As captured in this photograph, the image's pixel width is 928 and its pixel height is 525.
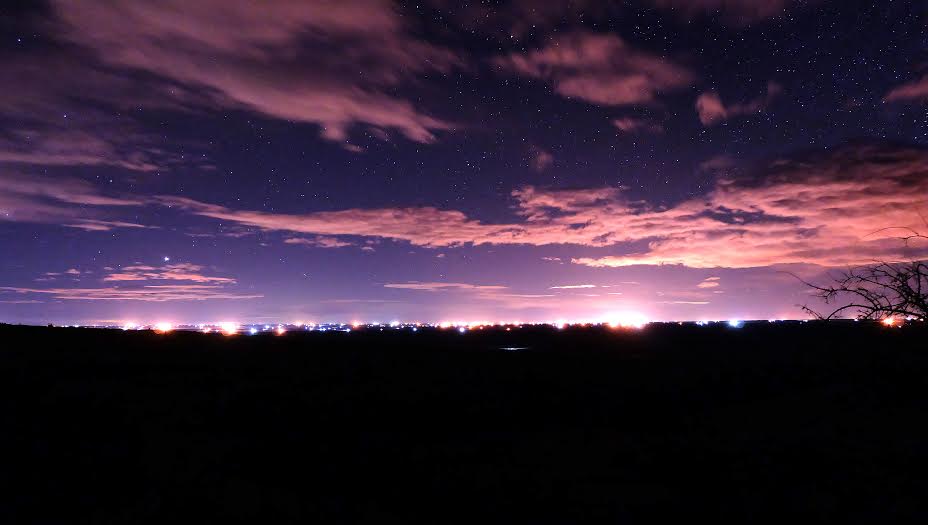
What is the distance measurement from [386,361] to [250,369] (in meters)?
5.21

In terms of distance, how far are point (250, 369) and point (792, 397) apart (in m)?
12.6

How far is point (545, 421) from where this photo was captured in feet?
30.3

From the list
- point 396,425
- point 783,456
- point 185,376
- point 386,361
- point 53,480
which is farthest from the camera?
point 386,361

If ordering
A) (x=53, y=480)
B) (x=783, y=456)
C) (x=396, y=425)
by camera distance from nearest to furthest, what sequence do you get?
(x=53, y=480) < (x=783, y=456) < (x=396, y=425)

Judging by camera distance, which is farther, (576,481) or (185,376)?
(185,376)

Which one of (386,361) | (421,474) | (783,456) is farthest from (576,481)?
(386,361)

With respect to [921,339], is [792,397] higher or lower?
lower

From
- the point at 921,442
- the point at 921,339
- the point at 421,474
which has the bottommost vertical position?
the point at 421,474

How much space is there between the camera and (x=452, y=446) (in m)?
7.72

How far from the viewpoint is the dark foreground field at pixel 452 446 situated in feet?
16.4

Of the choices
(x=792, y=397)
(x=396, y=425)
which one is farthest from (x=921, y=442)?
(x=396, y=425)

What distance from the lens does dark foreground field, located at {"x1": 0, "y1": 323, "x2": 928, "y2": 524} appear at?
5000 mm

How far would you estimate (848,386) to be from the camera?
9.43 metres

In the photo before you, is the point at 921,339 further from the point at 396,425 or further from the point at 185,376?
the point at 185,376
